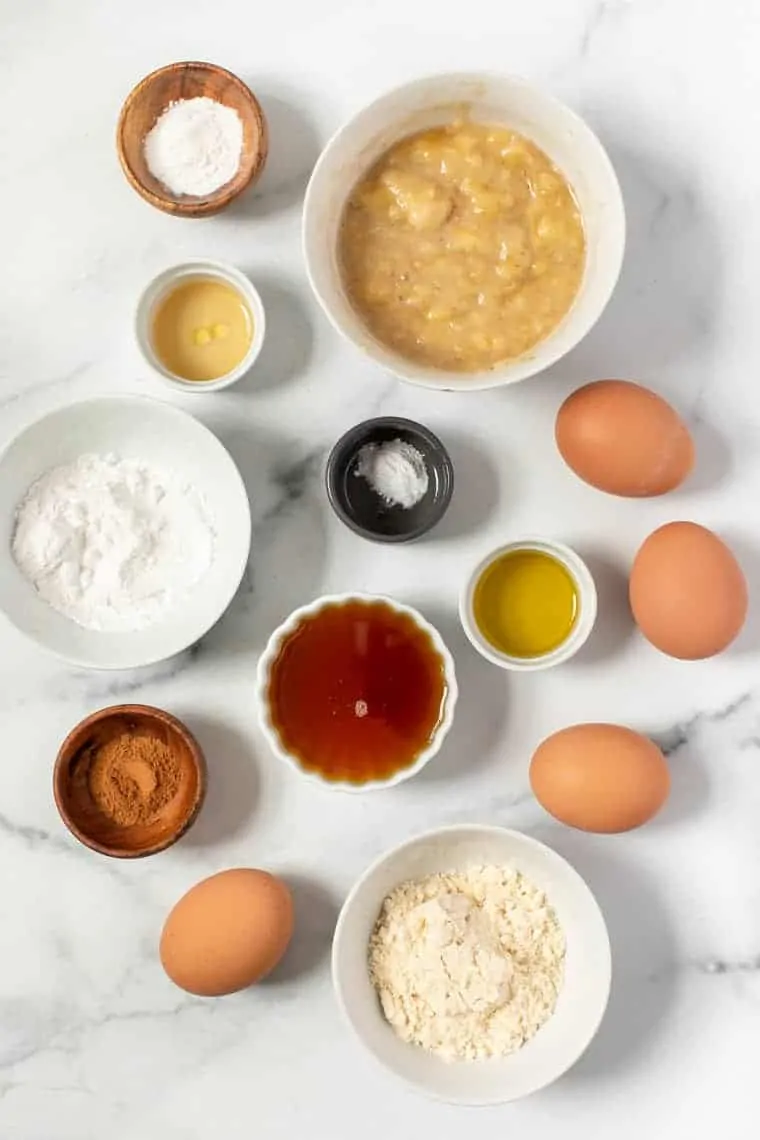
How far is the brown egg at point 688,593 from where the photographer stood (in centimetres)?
143

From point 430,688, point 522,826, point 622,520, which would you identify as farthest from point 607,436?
point 522,826

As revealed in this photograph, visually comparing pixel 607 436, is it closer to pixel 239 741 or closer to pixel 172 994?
pixel 239 741

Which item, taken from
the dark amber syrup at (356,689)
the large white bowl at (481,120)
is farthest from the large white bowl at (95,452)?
the large white bowl at (481,120)

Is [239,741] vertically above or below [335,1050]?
above

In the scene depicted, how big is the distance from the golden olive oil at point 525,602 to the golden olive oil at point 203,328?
43 centimetres

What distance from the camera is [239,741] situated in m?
1.60

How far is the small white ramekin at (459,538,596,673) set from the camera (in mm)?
1518

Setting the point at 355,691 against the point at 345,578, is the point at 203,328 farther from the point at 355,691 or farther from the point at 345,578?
the point at 355,691

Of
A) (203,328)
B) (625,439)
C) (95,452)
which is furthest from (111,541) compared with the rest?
(625,439)

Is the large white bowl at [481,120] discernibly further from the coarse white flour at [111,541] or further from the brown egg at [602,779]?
the brown egg at [602,779]

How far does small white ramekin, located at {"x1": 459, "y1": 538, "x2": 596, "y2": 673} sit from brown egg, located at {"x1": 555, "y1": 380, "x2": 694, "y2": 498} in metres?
0.10

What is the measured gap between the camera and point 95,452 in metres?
1.57

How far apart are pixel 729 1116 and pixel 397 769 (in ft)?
1.97

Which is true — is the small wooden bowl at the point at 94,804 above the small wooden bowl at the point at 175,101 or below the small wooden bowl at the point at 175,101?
below
